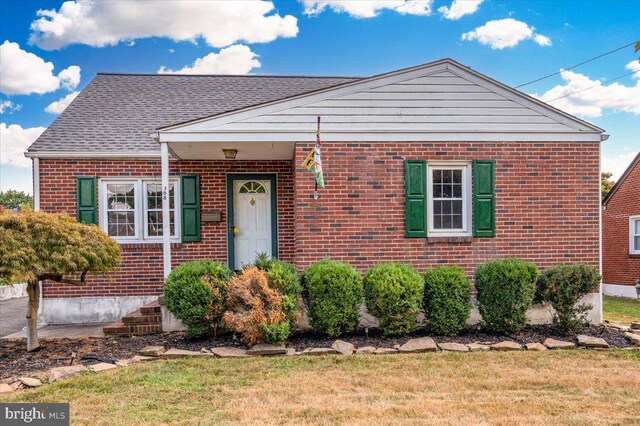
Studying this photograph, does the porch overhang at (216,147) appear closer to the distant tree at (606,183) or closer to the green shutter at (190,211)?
the green shutter at (190,211)

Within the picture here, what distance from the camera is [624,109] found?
1623cm

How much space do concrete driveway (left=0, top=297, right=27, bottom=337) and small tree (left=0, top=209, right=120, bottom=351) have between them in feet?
10.1

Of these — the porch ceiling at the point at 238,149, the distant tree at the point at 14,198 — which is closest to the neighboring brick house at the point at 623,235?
the porch ceiling at the point at 238,149

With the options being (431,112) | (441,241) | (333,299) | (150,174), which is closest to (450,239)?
(441,241)

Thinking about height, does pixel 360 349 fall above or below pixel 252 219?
below

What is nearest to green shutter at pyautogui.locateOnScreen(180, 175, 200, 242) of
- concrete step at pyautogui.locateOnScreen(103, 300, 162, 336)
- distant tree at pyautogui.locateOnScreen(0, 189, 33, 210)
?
concrete step at pyautogui.locateOnScreen(103, 300, 162, 336)

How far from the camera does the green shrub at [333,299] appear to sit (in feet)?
22.9

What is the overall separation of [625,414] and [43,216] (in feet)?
23.4

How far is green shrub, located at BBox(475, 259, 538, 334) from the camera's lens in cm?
717

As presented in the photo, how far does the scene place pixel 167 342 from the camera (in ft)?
23.2

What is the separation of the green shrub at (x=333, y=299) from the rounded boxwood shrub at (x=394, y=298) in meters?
0.25

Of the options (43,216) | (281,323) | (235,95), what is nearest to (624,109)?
(235,95)

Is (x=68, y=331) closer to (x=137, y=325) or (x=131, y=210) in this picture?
(x=137, y=325)

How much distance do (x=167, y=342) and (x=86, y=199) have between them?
3922 mm
